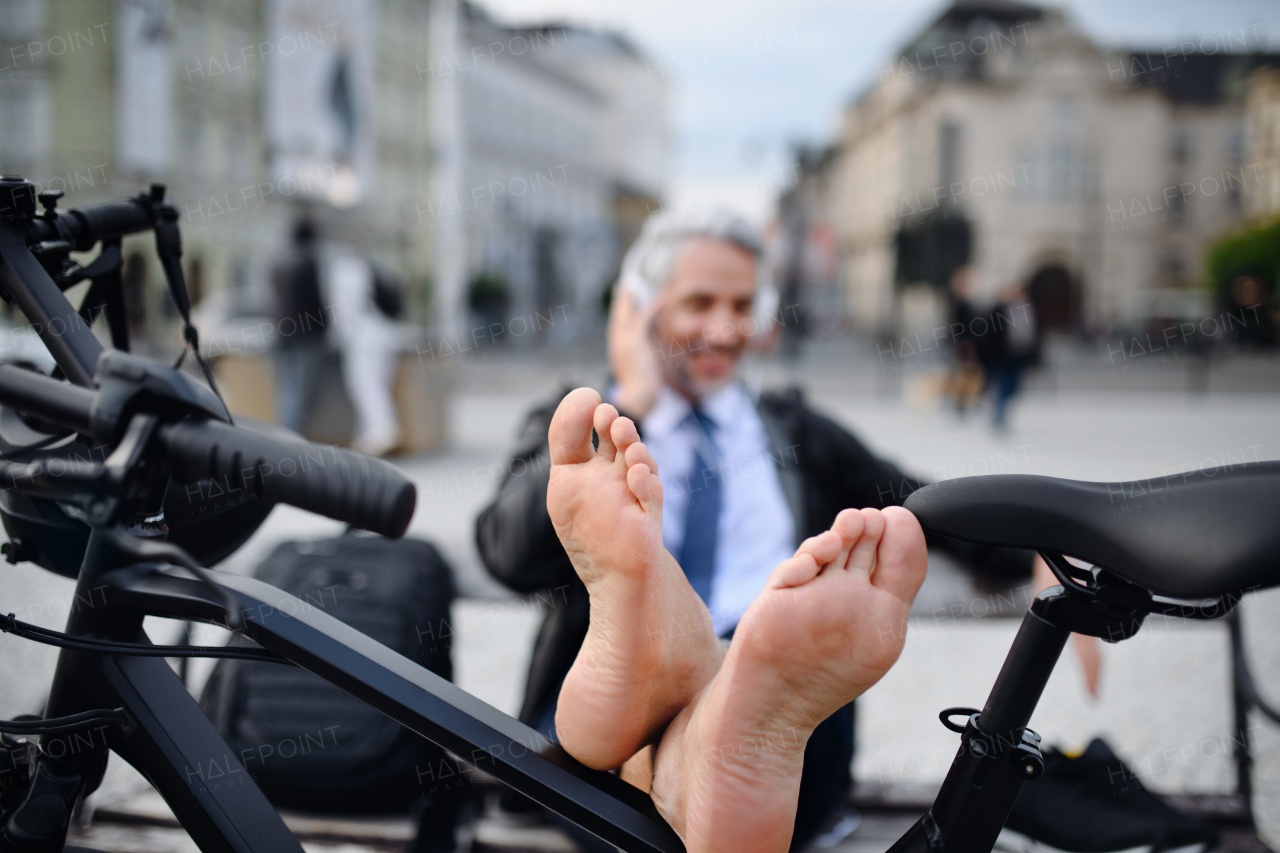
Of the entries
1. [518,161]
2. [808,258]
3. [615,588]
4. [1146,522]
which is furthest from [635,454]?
[518,161]

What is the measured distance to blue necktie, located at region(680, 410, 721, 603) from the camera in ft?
5.33

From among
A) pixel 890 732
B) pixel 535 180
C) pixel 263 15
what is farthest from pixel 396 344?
pixel 535 180

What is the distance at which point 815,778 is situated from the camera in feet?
4.83

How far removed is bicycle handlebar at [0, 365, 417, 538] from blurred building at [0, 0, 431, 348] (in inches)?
270

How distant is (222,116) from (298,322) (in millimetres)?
23161

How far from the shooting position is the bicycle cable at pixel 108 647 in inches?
35.2

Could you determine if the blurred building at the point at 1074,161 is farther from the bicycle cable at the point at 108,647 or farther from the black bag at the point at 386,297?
the bicycle cable at the point at 108,647

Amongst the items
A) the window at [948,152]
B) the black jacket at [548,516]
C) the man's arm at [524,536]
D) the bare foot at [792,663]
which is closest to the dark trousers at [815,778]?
the black jacket at [548,516]

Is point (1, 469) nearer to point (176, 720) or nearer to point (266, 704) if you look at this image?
point (176, 720)

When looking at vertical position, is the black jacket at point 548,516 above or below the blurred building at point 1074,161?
below

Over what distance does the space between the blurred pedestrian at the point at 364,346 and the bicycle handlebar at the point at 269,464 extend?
6.46 meters

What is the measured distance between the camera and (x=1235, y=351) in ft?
86.2

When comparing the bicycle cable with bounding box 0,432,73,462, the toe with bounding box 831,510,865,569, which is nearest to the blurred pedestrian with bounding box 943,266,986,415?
the toe with bounding box 831,510,865,569

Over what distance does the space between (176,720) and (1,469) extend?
0.35 meters
